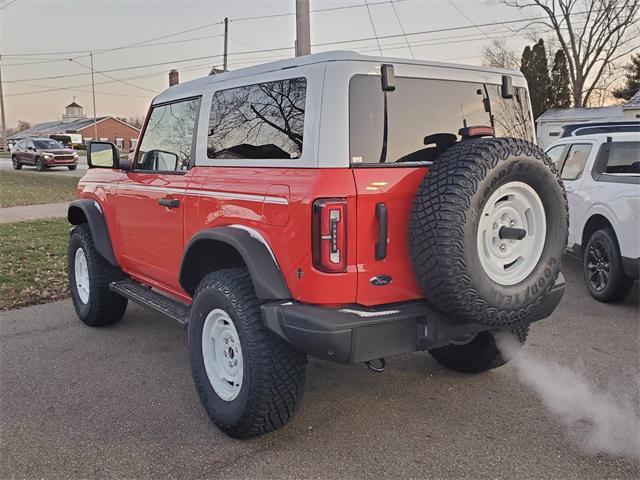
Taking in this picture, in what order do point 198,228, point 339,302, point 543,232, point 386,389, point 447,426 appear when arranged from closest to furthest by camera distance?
point 339,302 < point 543,232 < point 447,426 < point 198,228 < point 386,389

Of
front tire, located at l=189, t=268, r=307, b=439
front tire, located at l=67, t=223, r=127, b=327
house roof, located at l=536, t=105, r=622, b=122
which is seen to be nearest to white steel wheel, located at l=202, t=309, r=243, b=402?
front tire, located at l=189, t=268, r=307, b=439

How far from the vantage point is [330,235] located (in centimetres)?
274

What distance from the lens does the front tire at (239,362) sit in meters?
3.00

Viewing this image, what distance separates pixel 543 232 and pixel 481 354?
4.07 feet

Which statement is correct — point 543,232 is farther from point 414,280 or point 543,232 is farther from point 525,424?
point 525,424

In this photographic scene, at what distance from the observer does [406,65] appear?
3.13 meters

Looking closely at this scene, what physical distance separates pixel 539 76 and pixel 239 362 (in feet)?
125

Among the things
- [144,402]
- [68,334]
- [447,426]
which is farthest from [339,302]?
[68,334]

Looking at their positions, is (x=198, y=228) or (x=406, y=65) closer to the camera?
(x=406, y=65)

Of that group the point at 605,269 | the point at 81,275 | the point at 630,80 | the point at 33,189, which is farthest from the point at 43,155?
the point at 630,80

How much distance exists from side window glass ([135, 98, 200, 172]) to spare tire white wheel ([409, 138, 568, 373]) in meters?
1.84

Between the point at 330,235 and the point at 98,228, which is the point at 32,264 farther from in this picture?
the point at 330,235

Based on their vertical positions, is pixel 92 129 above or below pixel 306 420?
above

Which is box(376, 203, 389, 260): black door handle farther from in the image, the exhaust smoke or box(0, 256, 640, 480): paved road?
the exhaust smoke
